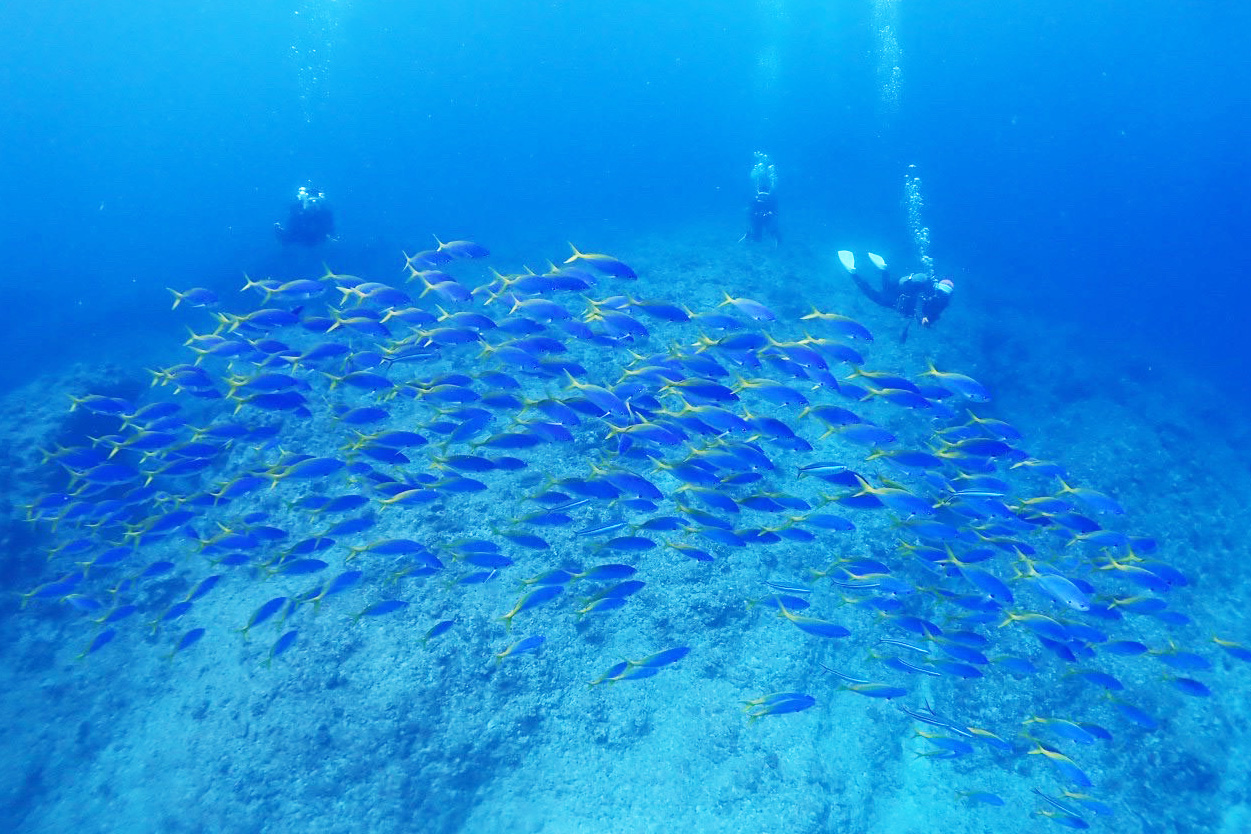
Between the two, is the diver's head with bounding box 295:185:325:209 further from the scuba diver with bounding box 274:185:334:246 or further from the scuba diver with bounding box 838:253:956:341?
the scuba diver with bounding box 838:253:956:341

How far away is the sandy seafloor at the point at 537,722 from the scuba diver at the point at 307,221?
11401mm

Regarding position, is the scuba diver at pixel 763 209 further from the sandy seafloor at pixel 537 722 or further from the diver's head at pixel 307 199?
the diver's head at pixel 307 199

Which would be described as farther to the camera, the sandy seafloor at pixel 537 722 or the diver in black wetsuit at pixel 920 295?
the diver in black wetsuit at pixel 920 295

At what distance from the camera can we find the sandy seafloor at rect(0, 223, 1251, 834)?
5859mm

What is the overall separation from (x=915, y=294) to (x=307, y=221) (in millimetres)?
16295

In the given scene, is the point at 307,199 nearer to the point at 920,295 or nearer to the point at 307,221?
the point at 307,221

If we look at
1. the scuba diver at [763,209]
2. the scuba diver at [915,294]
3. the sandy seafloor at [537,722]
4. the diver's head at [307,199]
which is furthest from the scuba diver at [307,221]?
the scuba diver at [915,294]

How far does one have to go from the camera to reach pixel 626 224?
25703 millimetres

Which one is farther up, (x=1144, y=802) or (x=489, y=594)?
(x=489, y=594)

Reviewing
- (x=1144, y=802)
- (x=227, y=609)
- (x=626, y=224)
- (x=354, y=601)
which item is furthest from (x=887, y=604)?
(x=626, y=224)

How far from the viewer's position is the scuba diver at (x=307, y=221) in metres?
16.8

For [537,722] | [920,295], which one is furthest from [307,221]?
[920,295]

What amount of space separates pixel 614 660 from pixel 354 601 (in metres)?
3.11

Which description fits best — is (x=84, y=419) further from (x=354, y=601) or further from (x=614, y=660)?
(x=614, y=660)
